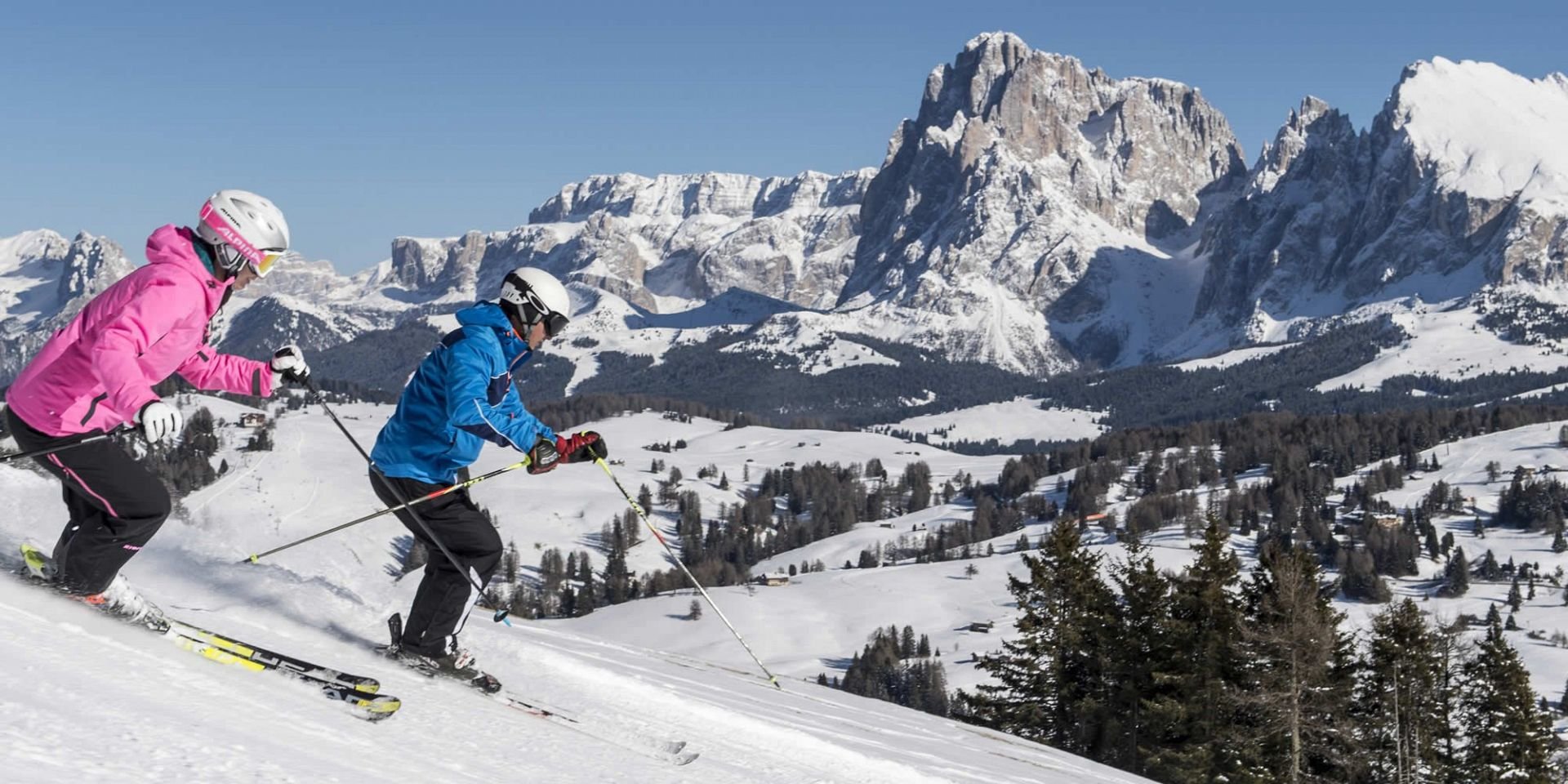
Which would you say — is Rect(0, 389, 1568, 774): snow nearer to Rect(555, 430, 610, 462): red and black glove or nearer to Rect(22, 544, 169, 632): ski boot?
Rect(22, 544, 169, 632): ski boot

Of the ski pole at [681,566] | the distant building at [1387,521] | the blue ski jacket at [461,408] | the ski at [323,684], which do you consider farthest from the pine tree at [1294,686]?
the distant building at [1387,521]

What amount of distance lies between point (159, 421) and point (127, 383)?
34 centimetres

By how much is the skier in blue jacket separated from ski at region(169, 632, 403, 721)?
5.03 feet

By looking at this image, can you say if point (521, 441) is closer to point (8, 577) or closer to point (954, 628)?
point (8, 577)

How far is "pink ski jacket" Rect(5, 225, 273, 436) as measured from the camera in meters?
6.93

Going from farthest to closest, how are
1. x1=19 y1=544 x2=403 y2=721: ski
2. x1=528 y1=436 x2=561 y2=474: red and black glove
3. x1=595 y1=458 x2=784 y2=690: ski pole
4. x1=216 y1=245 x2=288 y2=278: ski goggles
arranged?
x1=595 y1=458 x2=784 y2=690: ski pole, x1=528 y1=436 x2=561 y2=474: red and black glove, x1=216 y1=245 x2=288 y2=278: ski goggles, x1=19 y1=544 x2=403 y2=721: ski

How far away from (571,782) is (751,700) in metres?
5.97

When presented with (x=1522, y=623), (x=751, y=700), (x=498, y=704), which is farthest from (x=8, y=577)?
(x=1522, y=623)

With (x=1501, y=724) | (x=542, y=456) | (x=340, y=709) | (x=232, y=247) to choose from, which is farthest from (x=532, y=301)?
(x=1501, y=724)

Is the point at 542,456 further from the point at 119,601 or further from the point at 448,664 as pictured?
the point at 119,601

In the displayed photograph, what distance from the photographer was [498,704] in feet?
26.8

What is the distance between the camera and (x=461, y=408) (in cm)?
825

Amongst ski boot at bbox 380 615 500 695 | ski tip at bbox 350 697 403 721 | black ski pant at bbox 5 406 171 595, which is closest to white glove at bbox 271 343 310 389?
black ski pant at bbox 5 406 171 595

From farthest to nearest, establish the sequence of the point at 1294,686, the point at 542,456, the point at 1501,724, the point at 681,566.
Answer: the point at 1501,724
the point at 1294,686
the point at 681,566
the point at 542,456
